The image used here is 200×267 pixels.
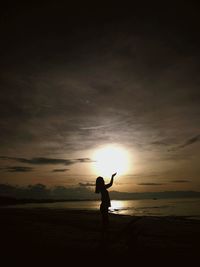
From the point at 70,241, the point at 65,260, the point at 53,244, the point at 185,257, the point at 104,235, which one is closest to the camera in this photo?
the point at 65,260

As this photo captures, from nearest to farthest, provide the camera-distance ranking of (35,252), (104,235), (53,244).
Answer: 1. (35,252)
2. (104,235)
3. (53,244)

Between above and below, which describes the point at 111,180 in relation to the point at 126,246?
above

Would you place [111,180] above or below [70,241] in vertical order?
above

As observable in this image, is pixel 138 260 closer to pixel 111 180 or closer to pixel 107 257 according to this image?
pixel 107 257

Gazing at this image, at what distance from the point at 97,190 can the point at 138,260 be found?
3223mm

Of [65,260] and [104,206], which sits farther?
[104,206]

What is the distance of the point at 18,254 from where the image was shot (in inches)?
380

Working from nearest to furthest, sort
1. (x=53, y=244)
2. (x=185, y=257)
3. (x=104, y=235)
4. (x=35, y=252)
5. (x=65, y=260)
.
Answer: (x=65, y=260)
(x=185, y=257)
(x=35, y=252)
(x=104, y=235)
(x=53, y=244)

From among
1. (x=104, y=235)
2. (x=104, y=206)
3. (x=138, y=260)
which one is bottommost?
(x=138, y=260)

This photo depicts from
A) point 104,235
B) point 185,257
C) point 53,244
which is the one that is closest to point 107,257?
point 104,235

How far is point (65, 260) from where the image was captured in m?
8.70

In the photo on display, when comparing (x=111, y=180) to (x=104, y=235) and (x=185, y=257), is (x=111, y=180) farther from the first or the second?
(x=185, y=257)

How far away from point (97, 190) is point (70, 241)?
3.49 m

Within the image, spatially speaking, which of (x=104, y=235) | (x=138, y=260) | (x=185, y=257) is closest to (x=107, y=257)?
(x=138, y=260)
